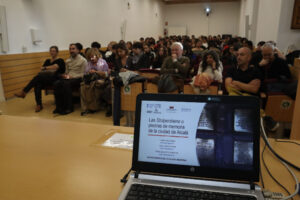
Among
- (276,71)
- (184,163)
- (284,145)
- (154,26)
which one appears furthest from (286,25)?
(154,26)

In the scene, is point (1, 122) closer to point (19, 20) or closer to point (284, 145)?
point (284, 145)

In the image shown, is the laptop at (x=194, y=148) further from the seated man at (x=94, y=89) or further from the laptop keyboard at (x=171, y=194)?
the seated man at (x=94, y=89)

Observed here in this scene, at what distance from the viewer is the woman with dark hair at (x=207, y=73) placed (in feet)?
10.2

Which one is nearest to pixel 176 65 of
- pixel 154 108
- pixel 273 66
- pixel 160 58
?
pixel 273 66

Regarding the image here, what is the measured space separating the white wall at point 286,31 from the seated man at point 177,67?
2770 millimetres

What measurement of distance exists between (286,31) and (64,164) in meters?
5.63

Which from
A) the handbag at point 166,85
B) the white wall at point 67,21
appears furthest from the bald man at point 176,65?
the white wall at point 67,21

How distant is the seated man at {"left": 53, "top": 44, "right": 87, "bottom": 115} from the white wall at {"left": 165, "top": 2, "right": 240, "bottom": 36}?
13997mm

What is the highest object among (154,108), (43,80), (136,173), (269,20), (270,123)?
(269,20)

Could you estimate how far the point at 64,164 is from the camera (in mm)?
993

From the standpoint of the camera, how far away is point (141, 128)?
876 millimetres

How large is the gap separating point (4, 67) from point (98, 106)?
214 centimetres

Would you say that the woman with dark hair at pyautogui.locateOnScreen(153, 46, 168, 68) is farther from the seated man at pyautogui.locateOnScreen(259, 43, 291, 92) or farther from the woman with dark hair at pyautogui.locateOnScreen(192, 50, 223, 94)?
the seated man at pyautogui.locateOnScreen(259, 43, 291, 92)

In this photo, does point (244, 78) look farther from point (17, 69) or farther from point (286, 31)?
point (17, 69)
